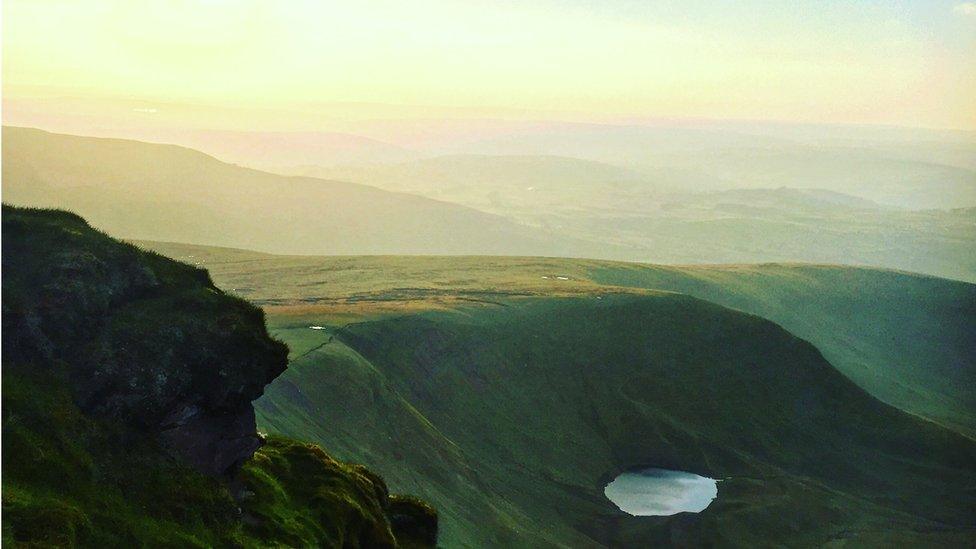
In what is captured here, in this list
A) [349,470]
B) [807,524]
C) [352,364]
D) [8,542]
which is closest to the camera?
[8,542]

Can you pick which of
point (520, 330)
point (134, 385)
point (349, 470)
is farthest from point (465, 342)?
point (134, 385)

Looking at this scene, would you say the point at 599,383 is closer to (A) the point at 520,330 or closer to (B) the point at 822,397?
(A) the point at 520,330

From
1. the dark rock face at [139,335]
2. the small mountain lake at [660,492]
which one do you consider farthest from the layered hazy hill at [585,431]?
the dark rock face at [139,335]

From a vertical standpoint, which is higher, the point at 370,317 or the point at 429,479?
the point at 370,317

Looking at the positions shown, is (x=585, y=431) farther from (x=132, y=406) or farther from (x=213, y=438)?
(x=132, y=406)

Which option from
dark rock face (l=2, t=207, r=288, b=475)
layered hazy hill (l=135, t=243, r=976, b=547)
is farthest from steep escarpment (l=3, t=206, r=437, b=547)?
layered hazy hill (l=135, t=243, r=976, b=547)

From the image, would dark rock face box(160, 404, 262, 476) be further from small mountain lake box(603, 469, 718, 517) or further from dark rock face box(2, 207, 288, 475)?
small mountain lake box(603, 469, 718, 517)
